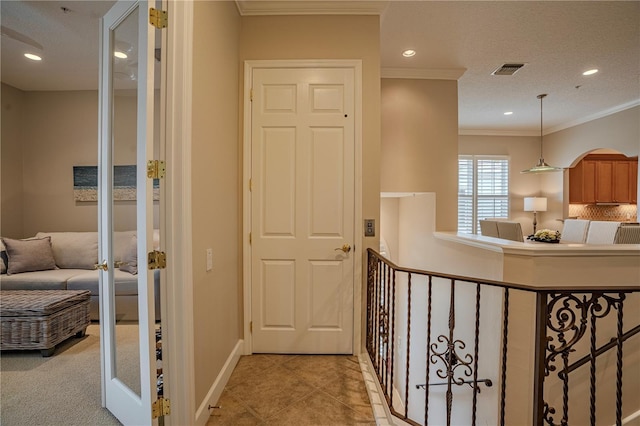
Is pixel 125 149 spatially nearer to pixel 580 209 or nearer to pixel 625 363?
pixel 625 363

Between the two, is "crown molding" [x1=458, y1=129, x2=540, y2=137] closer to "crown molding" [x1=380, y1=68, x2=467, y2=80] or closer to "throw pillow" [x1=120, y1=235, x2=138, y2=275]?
"crown molding" [x1=380, y1=68, x2=467, y2=80]

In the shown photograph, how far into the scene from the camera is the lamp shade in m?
5.95

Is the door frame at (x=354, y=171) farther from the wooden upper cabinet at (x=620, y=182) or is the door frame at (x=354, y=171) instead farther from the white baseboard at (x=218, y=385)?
the wooden upper cabinet at (x=620, y=182)

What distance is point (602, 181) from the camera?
5.96 meters

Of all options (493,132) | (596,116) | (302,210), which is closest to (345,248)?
(302,210)

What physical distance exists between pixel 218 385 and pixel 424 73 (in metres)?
3.95

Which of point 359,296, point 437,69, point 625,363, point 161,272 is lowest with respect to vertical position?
point 625,363

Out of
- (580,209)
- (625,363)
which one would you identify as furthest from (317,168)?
(580,209)

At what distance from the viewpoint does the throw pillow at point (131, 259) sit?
4.70 ft

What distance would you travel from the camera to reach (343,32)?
2.45 meters

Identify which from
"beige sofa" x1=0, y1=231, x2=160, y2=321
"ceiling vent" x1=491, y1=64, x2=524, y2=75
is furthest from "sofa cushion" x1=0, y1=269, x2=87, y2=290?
"ceiling vent" x1=491, y1=64, x2=524, y2=75

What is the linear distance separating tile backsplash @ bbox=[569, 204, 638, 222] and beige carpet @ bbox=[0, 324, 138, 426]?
817 cm

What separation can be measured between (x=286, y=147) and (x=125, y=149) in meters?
1.23

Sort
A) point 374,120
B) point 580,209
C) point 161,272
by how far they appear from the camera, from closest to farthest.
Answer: point 161,272, point 374,120, point 580,209
